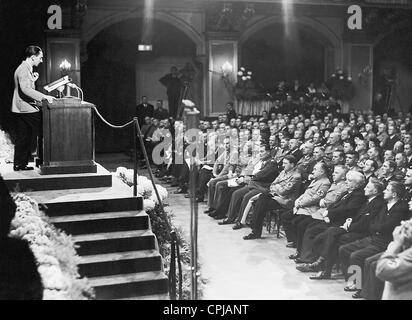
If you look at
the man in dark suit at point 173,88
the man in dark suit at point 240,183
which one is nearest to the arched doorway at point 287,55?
→ the man in dark suit at point 173,88

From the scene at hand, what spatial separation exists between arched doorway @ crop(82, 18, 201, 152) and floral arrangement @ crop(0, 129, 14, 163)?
4575 millimetres

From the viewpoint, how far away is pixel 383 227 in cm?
598

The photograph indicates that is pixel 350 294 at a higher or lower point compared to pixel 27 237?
lower

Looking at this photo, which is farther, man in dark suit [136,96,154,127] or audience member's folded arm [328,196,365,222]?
man in dark suit [136,96,154,127]

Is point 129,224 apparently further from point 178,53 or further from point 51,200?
point 178,53

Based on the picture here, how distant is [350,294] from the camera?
5.96 metres

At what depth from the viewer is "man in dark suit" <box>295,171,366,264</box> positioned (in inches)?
262

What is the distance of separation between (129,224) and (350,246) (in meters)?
2.47

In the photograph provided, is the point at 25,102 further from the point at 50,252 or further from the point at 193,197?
the point at 193,197

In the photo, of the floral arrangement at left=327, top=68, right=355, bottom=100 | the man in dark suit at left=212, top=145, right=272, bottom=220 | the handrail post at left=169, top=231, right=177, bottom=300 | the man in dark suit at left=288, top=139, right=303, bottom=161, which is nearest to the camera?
the handrail post at left=169, top=231, right=177, bottom=300
